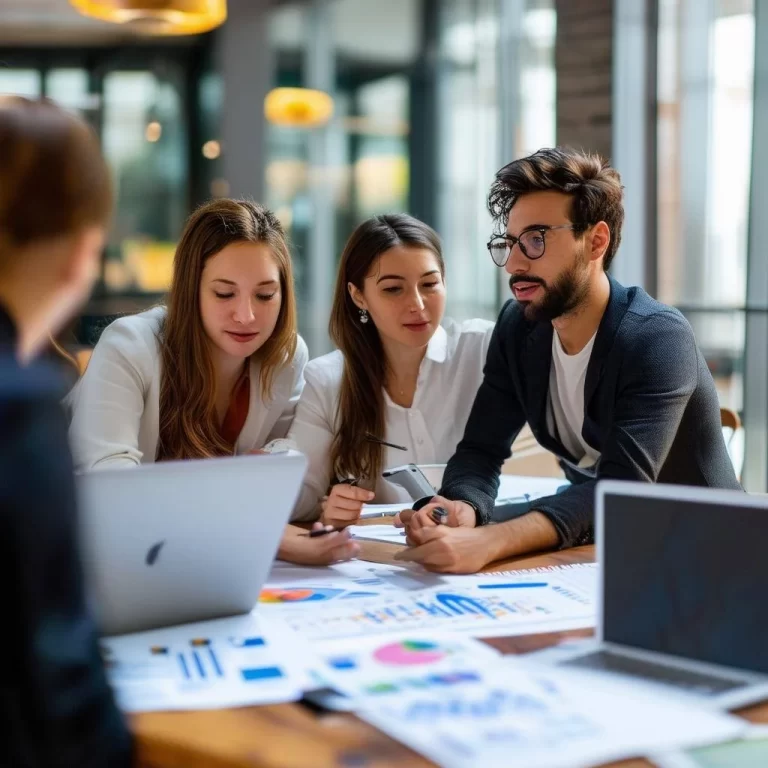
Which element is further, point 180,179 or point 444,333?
point 180,179

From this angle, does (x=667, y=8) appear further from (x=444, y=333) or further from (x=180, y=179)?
(x=180, y=179)

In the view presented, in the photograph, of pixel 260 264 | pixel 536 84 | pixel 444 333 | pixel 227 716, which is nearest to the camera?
pixel 227 716

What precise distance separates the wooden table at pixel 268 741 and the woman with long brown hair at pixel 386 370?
4.37 feet

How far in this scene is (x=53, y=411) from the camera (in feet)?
2.93

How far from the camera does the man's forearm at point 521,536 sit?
6.05 ft

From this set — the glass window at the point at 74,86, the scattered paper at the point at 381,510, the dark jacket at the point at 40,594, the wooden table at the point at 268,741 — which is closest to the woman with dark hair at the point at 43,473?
the dark jacket at the point at 40,594

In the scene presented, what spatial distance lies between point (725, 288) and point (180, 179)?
5.32 meters

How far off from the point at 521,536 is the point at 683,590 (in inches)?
25.7

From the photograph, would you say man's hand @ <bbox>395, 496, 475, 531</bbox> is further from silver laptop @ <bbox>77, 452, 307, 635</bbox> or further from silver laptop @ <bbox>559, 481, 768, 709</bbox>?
silver laptop @ <bbox>559, 481, 768, 709</bbox>

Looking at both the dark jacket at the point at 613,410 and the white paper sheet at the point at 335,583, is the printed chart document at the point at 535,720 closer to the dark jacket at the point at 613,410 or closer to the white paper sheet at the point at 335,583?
the white paper sheet at the point at 335,583

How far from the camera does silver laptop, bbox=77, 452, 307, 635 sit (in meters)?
1.32

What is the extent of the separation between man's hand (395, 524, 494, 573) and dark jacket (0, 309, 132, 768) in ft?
3.01

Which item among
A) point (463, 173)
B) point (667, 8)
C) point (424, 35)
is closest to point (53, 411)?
point (667, 8)

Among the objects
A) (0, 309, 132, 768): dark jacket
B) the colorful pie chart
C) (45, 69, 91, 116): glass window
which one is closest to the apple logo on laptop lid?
the colorful pie chart
